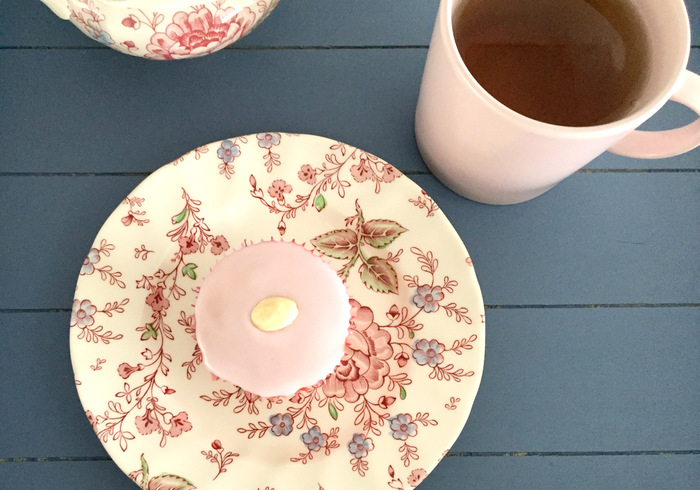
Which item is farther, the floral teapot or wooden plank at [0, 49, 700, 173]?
wooden plank at [0, 49, 700, 173]

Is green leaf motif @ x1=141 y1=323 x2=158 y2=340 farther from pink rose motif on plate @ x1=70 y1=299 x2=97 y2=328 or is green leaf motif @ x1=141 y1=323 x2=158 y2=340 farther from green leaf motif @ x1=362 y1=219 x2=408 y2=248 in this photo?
green leaf motif @ x1=362 y1=219 x2=408 y2=248

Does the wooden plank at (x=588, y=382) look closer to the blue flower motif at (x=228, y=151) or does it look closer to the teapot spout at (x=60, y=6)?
the blue flower motif at (x=228, y=151)

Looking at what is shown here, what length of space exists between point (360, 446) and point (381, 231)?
151 millimetres

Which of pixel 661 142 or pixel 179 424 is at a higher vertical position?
pixel 661 142

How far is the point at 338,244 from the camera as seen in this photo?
437mm

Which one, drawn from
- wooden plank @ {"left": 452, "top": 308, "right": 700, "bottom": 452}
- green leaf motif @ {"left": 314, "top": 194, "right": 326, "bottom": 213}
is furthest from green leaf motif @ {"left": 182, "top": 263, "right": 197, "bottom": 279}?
wooden plank @ {"left": 452, "top": 308, "right": 700, "bottom": 452}

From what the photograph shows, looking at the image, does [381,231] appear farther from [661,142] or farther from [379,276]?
[661,142]

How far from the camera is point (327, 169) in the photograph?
430mm

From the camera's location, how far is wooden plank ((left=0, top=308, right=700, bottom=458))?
1.40 feet

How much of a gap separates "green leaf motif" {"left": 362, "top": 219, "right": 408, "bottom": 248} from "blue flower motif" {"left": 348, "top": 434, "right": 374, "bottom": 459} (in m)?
0.14

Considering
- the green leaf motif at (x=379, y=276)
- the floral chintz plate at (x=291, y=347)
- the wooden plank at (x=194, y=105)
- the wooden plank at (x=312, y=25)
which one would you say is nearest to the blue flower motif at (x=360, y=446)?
the floral chintz plate at (x=291, y=347)

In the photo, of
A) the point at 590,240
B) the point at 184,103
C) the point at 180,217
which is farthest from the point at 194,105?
the point at 590,240

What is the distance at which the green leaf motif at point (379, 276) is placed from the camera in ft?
1.40

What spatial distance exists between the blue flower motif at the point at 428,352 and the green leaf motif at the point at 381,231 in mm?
76
